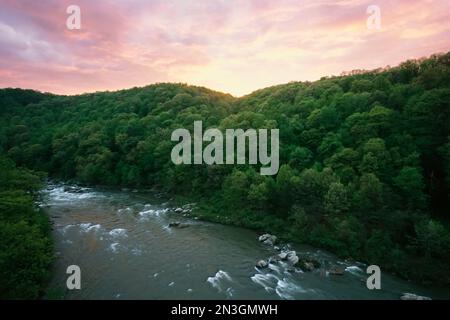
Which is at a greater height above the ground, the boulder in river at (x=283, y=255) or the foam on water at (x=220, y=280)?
Result: the boulder in river at (x=283, y=255)

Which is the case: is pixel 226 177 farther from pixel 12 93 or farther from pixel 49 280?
pixel 12 93

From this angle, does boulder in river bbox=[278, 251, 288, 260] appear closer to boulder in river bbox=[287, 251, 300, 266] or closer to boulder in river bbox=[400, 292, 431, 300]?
boulder in river bbox=[287, 251, 300, 266]

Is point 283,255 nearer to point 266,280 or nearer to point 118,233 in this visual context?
point 266,280

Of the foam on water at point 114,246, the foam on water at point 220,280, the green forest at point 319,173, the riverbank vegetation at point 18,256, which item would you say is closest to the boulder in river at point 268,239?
the green forest at point 319,173

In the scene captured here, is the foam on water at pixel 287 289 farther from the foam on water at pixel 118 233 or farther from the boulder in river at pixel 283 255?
the foam on water at pixel 118 233

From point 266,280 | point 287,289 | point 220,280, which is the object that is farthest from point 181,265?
point 287,289

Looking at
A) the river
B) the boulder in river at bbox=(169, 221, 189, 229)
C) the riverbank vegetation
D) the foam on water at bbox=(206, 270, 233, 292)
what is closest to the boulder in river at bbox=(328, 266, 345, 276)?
the river
